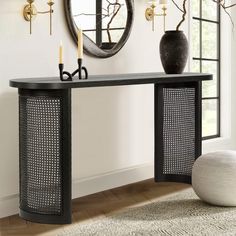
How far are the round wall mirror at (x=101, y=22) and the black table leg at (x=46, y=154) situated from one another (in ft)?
2.59

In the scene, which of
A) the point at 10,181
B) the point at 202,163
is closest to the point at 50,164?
the point at 10,181

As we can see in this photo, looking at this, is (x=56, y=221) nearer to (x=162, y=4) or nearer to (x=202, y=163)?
(x=202, y=163)

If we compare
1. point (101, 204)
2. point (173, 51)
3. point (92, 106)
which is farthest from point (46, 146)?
point (173, 51)

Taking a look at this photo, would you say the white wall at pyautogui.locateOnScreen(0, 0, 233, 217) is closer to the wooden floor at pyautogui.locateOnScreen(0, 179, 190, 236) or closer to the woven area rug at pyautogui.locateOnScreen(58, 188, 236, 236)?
the wooden floor at pyautogui.locateOnScreen(0, 179, 190, 236)

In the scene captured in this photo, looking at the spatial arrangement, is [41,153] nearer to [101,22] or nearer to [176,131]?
[101,22]

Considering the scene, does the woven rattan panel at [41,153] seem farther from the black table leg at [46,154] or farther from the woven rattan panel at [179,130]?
the woven rattan panel at [179,130]

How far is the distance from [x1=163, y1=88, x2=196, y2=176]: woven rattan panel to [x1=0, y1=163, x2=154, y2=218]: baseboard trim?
10.0 inches

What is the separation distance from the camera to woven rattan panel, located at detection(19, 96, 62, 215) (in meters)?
3.37

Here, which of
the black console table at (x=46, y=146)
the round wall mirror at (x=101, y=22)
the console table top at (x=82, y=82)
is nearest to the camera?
the console table top at (x=82, y=82)

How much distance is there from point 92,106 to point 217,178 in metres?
1.09

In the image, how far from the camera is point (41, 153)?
3.40 metres

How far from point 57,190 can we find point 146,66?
1722 mm

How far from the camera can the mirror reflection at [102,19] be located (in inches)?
160

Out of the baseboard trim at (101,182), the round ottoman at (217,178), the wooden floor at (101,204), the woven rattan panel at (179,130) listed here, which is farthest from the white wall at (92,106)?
the round ottoman at (217,178)
